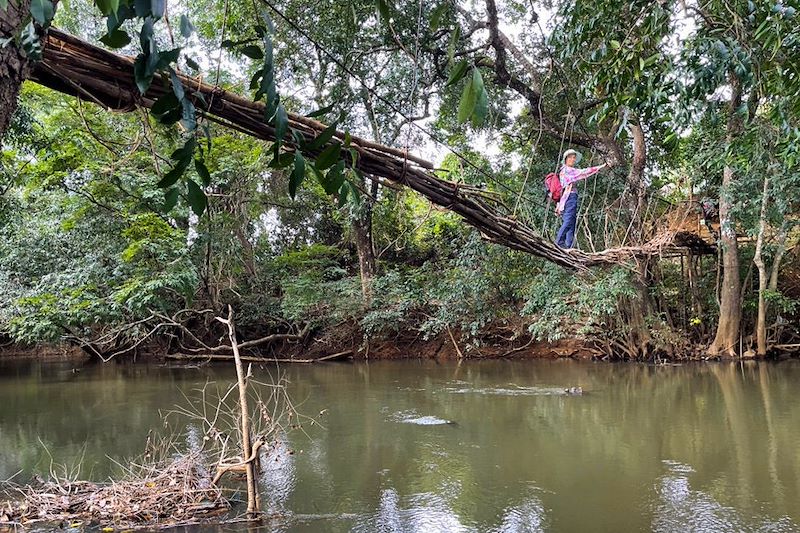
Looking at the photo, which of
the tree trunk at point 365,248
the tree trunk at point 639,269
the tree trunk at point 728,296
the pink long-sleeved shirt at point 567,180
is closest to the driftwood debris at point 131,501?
the pink long-sleeved shirt at point 567,180

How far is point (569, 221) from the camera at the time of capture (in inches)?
211

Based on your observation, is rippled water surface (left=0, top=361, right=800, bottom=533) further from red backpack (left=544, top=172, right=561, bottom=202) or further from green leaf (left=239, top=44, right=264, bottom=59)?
green leaf (left=239, top=44, right=264, bottom=59)

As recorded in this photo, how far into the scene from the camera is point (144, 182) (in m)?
9.16

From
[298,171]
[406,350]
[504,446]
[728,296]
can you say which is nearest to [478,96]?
[298,171]

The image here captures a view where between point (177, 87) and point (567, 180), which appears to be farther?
point (567, 180)

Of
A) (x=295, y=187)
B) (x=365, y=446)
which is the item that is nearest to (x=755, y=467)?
(x=365, y=446)

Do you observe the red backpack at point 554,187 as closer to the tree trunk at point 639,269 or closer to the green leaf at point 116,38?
the tree trunk at point 639,269

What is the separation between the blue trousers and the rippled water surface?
1.62 m

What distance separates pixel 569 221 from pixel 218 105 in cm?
433

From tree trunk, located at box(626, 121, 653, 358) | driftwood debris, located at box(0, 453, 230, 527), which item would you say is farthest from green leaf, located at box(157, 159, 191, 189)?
tree trunk, located at box(626, 121, 653, 358)

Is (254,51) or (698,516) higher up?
(254,51)

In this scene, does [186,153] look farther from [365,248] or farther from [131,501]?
[365,248]

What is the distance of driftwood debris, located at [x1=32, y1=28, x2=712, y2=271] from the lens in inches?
48.9

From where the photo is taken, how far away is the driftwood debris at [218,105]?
48.9 inches
